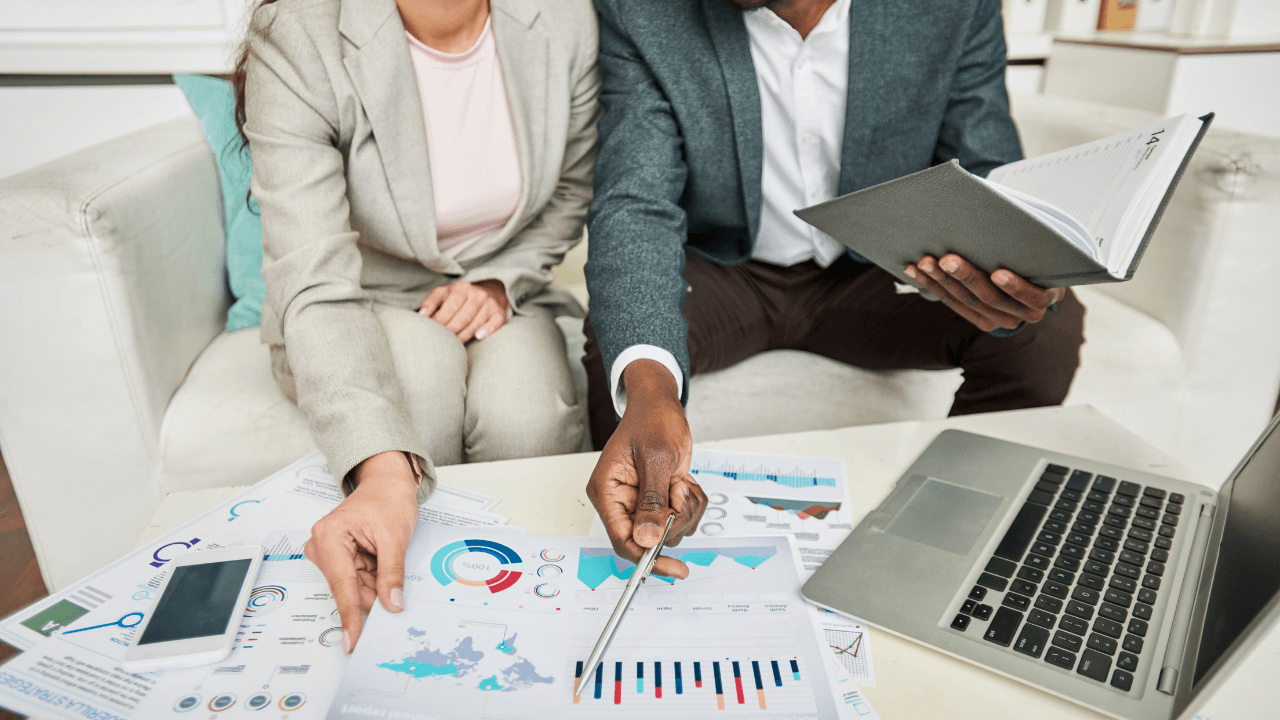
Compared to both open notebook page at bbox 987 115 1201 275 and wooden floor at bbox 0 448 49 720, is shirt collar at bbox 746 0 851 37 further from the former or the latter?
wooden floor at bbox 0 448 49 720

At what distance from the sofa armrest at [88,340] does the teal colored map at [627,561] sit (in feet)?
2.46

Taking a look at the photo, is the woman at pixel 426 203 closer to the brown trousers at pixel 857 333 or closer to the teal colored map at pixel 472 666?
the brown trousers at pixel 857 333

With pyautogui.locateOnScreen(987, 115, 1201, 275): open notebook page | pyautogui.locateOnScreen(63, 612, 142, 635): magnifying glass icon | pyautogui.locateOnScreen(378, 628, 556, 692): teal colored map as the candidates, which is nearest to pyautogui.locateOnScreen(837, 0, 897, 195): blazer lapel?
pyautogui.locateOnScreen(987, 115, 1201, 275): open notebook page

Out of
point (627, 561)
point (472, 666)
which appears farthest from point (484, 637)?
point (627, 561)

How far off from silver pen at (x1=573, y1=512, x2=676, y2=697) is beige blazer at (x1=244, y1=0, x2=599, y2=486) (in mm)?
260

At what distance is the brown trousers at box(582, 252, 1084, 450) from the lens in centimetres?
107

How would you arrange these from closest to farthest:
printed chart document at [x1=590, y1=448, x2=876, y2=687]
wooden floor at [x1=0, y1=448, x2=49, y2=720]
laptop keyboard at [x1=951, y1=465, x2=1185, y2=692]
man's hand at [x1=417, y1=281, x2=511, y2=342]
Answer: laptop keyboard at [x1=951, y1=465, x2=1185, y2=692] < printed chart document at [x1=590, y1=448, x2=876, y2=687] < man's hand at [x1=417, y1=281, x2=511, y2=342] < wooden floor at [x1=0, y1=448, x2=49, y2=720]

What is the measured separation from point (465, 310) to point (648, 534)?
59cm

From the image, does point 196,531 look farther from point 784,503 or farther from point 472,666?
point 784,503

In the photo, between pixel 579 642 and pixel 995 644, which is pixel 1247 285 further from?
pixel 579 642

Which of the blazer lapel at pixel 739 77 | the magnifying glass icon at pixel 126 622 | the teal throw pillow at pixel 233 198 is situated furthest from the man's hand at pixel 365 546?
the teal throw pillow at pixel 233 198

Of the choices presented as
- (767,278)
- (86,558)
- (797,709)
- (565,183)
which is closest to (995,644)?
(797,709)

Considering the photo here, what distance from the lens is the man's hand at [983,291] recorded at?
0.77 meters

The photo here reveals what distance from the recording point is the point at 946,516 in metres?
0.67
